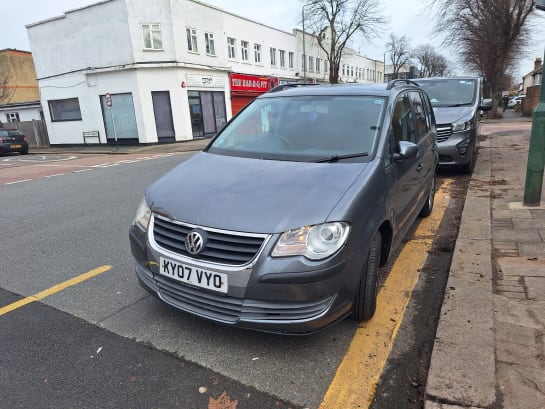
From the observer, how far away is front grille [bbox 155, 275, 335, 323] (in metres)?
2.31

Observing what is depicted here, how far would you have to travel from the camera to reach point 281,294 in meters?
2.26

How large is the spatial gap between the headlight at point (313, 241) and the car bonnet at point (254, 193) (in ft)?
0.15

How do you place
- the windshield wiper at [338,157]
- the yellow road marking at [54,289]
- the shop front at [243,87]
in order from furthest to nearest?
1. the shop front at [243,87]
2. the yellow road marking at [54,289]
3. the windshield wiper at [338,157]

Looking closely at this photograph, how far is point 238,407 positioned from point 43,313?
1.98 metres

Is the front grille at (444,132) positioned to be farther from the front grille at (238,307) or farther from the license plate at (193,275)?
the license plate at (193,275)

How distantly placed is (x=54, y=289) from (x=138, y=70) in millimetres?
20208

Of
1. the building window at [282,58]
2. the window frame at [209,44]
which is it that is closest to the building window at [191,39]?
the window frame at [209,44]

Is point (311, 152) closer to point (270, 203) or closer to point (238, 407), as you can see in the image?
point (270, 203)

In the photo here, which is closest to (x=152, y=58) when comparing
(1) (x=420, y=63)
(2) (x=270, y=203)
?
(2) (x=270, y=203)

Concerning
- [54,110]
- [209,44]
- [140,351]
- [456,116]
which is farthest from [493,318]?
[54,110]

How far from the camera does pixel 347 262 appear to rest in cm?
237

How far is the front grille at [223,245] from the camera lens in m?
2.29

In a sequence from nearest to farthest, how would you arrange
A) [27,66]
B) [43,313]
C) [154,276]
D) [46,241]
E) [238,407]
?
[238,407], [154,276], [43,313], [46,241], [27,66]

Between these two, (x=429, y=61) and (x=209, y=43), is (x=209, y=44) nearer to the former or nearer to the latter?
(x=209, y=43)
